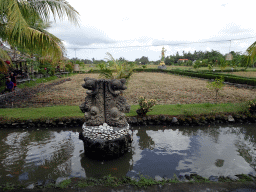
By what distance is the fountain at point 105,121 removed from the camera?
14.7 feet

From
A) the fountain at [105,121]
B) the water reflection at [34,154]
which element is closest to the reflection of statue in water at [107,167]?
the fountain at [105,121]

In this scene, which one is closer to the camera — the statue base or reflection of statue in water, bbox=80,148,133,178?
reflection of statue in water, bbox=80,148,133,178

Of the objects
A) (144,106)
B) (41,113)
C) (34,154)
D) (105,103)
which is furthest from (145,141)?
(41,113)

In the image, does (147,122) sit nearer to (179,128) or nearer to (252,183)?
(179,128)

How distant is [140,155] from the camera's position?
4.84 meters

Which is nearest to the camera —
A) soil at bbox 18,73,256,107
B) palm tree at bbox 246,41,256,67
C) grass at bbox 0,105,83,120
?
grass at bbox 0,105,83,120

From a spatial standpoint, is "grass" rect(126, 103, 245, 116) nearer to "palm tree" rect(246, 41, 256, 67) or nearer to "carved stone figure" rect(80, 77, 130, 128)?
"palm tree" rect(246, 41, 256, 67)

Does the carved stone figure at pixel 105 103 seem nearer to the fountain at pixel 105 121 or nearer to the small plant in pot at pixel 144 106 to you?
the fountain at pixel 105 121

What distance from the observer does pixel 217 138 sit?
5852 mm

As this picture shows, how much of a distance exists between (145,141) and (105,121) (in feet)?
5.40

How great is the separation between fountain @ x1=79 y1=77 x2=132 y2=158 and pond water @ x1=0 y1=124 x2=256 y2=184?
0.31 m

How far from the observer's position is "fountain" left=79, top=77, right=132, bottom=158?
14.7 feet

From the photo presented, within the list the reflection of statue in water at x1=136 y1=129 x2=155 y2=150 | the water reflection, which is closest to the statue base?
the water reflection

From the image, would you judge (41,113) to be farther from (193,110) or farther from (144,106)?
(193,110)
